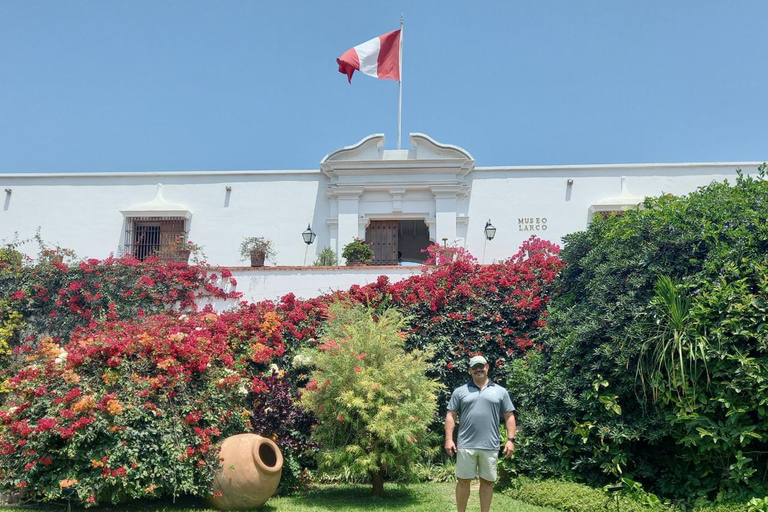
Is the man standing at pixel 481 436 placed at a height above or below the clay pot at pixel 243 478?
above

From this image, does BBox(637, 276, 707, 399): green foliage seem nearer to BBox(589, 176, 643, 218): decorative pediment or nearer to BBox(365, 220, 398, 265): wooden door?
BBox(589, 176, 643, 218): decorative pediment

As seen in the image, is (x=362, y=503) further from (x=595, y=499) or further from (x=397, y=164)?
(x=397, y=164)

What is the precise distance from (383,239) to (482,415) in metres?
10.2

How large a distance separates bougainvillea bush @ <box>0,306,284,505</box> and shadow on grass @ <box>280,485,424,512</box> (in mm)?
1129

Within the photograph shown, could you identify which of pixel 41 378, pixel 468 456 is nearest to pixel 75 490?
pixel 41 378

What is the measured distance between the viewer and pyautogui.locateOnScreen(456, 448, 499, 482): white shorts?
6230mm

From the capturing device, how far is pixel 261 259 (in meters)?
13.5

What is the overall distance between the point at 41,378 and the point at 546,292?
7.26 metres

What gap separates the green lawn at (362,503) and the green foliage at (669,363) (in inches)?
39.1

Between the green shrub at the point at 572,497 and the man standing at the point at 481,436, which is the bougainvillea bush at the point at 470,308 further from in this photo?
the man standing at the point at 481,436

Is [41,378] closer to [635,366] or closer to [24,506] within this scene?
[24,506]

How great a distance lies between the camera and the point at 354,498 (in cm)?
799

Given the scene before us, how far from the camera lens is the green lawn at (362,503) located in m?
7.20

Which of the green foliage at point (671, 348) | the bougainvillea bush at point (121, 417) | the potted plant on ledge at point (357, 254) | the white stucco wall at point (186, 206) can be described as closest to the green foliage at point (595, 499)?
the green foliage at point (671, 348)
